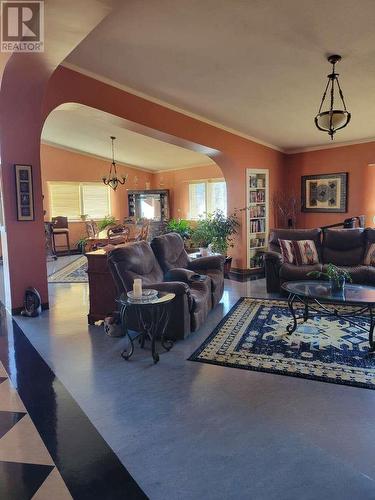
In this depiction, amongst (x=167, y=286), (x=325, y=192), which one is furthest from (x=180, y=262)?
(x=325, y=192)

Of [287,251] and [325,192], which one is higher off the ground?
[325,192]

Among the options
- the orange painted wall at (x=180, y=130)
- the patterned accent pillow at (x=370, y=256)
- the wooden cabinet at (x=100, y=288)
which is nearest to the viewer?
the wooden cabinet at (x=100, y=288)

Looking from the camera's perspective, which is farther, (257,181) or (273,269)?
(257,181)

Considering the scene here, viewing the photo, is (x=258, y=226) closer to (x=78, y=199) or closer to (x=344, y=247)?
(x=344, y=247)

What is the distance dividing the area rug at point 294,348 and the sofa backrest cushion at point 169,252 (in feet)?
3.09

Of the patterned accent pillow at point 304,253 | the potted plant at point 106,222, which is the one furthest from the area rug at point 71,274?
the patterned accent pillow at point 304,253

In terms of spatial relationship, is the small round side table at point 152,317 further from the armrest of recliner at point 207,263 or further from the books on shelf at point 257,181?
the books on shelf at point 257,181

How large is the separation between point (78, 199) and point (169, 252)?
6807 mm

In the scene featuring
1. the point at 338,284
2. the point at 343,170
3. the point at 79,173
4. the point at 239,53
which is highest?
the point at 239,53

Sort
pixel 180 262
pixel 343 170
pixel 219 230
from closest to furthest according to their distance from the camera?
pixel 180 262, pixel 219 230, pixel 343 170

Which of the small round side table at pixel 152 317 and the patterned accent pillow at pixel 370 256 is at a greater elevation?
the patterned accent pillow at pixel 370 256

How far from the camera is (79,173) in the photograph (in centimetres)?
1052

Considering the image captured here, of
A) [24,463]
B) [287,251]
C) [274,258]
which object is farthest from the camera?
[287,251]

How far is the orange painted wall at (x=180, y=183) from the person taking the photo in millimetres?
9992
